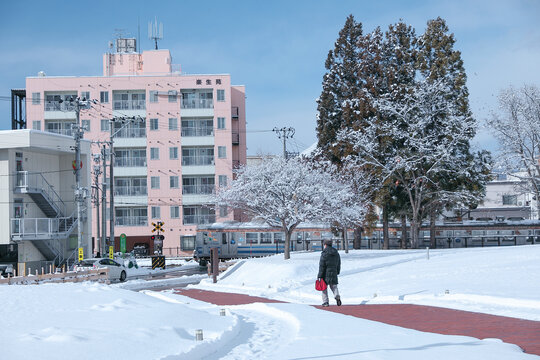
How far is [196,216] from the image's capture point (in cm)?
6412

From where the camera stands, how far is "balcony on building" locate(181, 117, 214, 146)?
6425 centimetres

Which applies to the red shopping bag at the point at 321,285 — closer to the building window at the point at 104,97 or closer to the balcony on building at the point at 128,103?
the balcony on building at the point at 128,103

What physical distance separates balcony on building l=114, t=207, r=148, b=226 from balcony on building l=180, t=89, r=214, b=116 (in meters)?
11.5

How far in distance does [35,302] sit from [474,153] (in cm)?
3464

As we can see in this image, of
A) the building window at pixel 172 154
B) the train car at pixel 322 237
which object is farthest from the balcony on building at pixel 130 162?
the train car at pixel 322 237

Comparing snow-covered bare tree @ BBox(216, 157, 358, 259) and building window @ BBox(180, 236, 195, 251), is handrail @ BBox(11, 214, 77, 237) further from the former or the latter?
building window @ BBox(180, 236, 195, 251)

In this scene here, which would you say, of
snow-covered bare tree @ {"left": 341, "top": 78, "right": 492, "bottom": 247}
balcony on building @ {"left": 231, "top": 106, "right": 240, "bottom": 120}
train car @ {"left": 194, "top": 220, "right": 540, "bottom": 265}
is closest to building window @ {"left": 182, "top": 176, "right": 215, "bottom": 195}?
A: balcony on building @ {"left": 231, "top": 106, "right": 240, "bottom": 120}

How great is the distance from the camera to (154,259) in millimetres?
42312

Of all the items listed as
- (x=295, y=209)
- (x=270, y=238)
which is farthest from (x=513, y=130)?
(x=270, y=238)

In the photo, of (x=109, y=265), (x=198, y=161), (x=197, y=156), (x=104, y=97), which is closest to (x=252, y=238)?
(x=109, y=265)

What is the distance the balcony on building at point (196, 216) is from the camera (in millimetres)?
63969

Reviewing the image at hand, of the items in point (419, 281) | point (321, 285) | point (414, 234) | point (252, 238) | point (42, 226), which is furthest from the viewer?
point (252, 238)

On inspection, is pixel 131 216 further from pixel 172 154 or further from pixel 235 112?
pixel 235 112

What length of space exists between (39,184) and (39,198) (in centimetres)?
131
